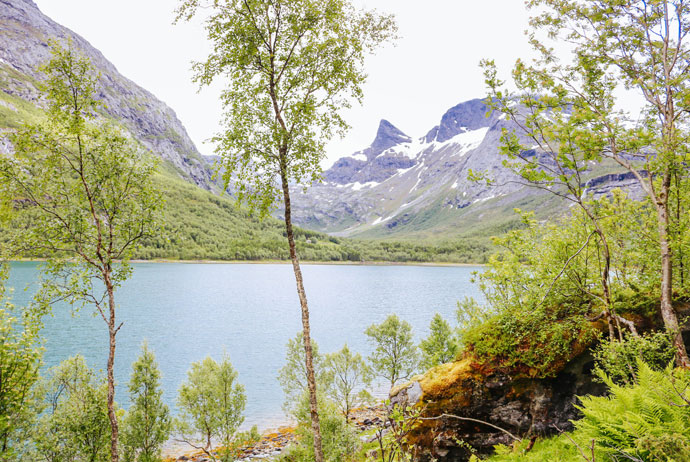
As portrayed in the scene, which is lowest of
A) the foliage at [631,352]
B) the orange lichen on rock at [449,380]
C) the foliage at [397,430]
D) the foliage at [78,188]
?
the orange lichen on rock at [449,380]

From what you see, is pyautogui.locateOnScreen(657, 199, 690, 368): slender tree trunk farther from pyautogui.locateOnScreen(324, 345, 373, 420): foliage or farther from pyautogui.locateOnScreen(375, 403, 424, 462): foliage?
pyautogui.locateOnScreen(324, 345, 373, 420): foliage

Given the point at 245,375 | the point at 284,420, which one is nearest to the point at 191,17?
the point at 284,420

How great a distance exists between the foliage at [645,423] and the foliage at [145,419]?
2269cm

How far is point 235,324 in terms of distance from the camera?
68.2 meters

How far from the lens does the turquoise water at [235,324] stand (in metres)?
42.6

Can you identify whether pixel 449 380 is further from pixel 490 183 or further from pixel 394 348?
pixel 394 348

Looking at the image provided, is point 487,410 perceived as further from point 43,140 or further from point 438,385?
point 43,140

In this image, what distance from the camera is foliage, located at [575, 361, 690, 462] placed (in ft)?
14.9

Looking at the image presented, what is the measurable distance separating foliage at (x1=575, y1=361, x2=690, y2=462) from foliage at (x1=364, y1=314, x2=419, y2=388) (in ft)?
89.7

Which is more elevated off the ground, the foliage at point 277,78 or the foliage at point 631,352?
the foliage at point 277,78

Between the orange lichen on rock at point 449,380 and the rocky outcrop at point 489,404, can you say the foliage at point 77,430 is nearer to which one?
the rocky outcrop at point 489,404

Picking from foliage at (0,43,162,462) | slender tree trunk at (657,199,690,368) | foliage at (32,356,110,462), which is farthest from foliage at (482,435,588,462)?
foliage at (32,356,110,462)

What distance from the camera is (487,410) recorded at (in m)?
12.3

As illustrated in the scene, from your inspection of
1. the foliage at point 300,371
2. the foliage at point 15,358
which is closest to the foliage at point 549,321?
the foliage at point 15,358
